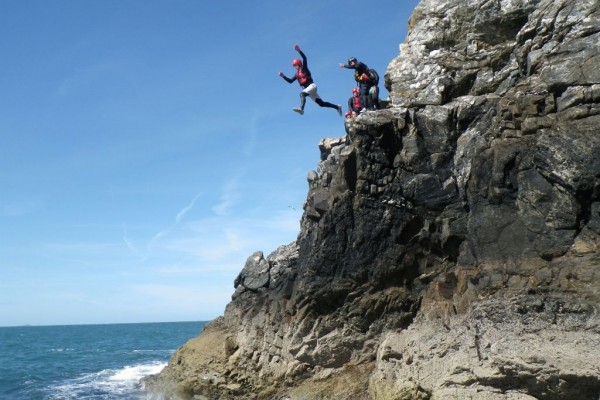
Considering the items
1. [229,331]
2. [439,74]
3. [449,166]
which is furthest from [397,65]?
[229,331]

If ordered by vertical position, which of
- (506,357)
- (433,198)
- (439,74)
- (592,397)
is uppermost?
(439,74)

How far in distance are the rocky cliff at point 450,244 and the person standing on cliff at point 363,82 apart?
0.72 meters

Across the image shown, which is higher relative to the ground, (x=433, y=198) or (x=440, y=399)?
(x=433, y=198)

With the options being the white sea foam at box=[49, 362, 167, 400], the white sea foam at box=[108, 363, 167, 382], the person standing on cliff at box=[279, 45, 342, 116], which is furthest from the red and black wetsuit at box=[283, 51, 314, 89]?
the white sea foam at box=[108, 363, 167, 382]

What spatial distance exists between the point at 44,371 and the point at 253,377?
26187mm

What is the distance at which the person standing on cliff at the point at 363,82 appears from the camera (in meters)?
20.1

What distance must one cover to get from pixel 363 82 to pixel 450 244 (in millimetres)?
6948

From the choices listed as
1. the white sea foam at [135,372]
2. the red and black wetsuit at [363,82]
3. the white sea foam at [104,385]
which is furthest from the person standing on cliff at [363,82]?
the white sea foam at [135,372]

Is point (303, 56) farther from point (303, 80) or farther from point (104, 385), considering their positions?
point (104, 385)

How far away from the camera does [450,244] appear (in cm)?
1655

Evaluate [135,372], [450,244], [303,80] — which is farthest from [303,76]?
[135,372]

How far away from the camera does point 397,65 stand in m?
19.9

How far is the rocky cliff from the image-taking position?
12.9m

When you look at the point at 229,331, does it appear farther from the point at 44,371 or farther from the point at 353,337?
the point at 44,371
